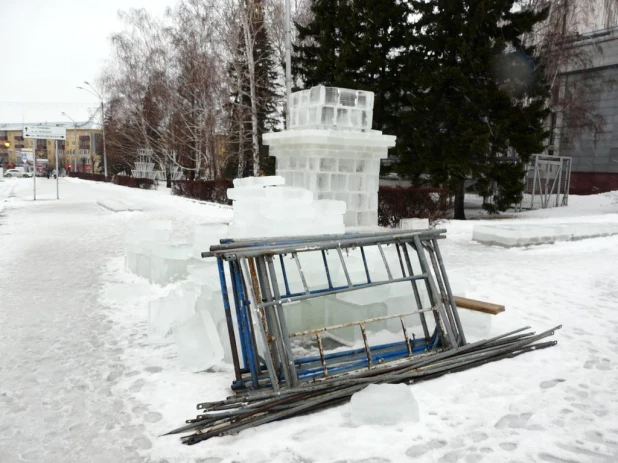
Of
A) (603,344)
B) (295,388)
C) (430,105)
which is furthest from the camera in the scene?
(430,105)

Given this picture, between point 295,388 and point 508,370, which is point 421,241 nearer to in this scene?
point 508,370

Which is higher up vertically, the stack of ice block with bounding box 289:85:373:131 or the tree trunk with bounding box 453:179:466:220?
the stack of ice block with bounding box 289:85:373:131

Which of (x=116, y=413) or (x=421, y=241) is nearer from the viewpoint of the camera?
(x=116, y=413)

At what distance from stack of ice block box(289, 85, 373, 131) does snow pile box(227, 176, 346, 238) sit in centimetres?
154

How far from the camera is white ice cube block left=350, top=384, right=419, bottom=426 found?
270 cm

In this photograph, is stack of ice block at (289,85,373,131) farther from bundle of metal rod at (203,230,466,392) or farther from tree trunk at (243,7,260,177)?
tree trunk at (243,7,260,177)

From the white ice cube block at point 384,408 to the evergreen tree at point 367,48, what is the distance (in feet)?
54.2

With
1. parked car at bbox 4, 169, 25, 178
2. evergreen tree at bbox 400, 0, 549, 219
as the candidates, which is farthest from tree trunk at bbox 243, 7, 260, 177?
parked car at bbox 4, 169, 25, 178

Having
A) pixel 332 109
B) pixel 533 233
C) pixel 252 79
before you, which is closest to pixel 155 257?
pixel 332 109

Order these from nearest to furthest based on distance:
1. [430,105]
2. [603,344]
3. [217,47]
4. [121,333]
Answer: [603,344] < [121,333] < [430,105] < [217,47]

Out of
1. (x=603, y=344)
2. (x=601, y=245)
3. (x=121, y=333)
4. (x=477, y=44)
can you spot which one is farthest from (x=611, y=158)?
(x=121, y=333)

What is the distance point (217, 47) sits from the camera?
21578 millimetres

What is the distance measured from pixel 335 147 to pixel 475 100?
10.5 metres

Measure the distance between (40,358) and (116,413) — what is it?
4.11 feet
